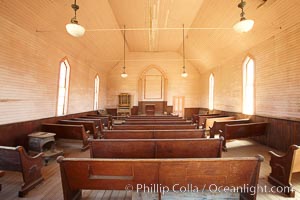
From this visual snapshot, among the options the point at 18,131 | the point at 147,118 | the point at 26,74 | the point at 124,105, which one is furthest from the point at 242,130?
the point at 124,105

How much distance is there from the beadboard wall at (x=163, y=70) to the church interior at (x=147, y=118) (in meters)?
1.74

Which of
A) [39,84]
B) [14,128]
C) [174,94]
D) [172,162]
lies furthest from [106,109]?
[172,162]

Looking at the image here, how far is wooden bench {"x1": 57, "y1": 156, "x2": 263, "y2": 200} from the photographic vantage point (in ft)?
5.74

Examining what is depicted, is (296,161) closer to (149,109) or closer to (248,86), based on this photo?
(248,86)

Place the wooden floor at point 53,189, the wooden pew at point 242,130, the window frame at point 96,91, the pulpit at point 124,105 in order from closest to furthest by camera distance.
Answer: the wooden floor at point 53,189
the wooden pew at point 242,130
the window frame at point 96,91
the pulpit at point 124,105

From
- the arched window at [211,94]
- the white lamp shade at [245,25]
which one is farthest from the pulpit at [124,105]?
the white lamp shade at [245,25]

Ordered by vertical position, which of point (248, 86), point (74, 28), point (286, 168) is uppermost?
point (74, 28)

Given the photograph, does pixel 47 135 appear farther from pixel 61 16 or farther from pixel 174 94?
pixel 174 94

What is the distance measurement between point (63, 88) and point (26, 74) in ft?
6.89

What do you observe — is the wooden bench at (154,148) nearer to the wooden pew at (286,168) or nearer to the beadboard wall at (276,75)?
the wooden pew at (286,168)

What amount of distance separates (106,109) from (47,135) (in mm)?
8099

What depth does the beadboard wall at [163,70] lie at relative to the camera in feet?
40.8

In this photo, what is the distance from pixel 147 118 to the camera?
21.0 ft

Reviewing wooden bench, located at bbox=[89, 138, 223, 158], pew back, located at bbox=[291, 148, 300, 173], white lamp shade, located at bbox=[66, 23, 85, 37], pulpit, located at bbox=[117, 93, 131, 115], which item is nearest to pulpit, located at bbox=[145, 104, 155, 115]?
pulpit, located at bbox=[117, 93, 131, 115]
